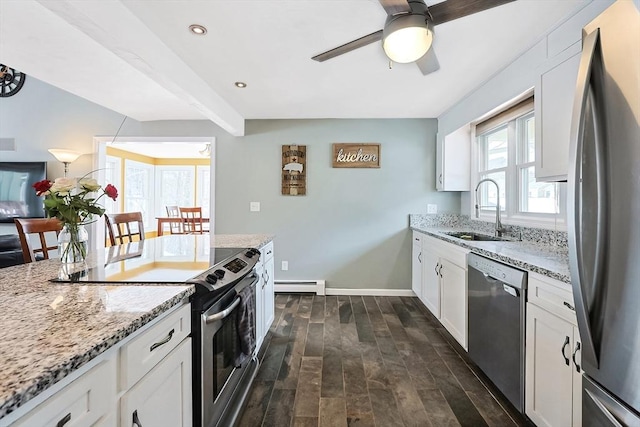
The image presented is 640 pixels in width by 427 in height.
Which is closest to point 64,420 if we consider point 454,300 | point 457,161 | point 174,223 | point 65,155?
point 454,300

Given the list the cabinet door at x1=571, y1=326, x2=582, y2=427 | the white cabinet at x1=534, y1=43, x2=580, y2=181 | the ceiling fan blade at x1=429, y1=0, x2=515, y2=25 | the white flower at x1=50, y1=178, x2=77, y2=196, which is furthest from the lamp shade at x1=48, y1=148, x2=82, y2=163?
the cabinet door at x1=571, y1=326, x2=582, y2=427

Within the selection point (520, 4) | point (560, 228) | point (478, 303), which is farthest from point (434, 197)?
point (520, 4)

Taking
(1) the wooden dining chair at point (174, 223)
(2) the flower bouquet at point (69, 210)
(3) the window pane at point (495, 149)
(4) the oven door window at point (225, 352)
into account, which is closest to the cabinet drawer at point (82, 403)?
(4) the oven door window at point (225, 352)

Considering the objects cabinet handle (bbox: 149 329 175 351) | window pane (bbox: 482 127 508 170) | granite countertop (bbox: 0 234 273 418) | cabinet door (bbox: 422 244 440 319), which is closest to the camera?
granite countertop (bbox: 0 234 273 418)

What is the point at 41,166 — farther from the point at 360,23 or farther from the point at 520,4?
the point at 520,4

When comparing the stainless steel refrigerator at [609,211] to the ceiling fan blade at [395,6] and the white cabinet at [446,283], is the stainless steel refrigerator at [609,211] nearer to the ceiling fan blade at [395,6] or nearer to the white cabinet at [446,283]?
the ceiling fan blade at [395,6]

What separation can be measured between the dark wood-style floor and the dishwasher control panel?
2.53 feet

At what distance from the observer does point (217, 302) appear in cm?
129


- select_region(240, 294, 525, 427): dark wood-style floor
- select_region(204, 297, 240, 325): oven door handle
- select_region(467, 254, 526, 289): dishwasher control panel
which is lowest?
select_region(240, 294, 525, 427): dark wood-style floor

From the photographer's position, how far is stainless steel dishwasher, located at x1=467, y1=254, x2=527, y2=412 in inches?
60.7

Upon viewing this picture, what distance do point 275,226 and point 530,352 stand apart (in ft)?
9.75

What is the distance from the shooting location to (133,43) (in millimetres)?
1756

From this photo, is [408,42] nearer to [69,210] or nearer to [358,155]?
[69,210]

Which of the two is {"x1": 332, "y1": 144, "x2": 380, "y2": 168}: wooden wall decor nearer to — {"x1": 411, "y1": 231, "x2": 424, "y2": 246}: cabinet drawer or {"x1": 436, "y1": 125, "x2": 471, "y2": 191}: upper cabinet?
{"x1": 436, "y1": 125, "x2": 471, "y2": 191}: upper cabinet
